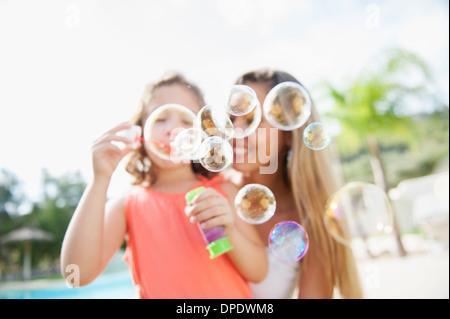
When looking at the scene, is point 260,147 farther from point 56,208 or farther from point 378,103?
point 56,208

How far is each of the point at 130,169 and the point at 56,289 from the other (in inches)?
258

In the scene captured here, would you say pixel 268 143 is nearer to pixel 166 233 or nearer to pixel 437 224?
pixel 166 233

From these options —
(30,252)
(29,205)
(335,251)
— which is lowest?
(30,252)

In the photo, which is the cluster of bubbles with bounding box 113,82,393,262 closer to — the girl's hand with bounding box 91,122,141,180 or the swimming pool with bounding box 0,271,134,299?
the girl's hand with bounding box 91,122,141,180

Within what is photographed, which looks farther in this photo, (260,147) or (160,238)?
(260,147)

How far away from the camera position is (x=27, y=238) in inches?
363

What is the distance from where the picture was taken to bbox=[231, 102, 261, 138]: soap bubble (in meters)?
1.36

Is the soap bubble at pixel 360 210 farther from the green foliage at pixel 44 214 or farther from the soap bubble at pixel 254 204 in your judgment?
the green foliage at pixel 44 214

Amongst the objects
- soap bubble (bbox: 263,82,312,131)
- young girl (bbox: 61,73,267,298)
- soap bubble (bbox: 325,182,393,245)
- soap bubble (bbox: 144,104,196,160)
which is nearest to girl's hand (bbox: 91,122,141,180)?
young girl (bbox: 61,73,267,298)

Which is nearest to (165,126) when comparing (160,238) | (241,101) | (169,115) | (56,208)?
(169,115)

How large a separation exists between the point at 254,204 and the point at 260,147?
0.23m

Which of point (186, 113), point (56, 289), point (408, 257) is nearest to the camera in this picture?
point (186, 113)

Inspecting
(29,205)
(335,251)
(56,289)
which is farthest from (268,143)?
Answer: (29,205)

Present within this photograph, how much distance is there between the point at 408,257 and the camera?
597 centimetres
